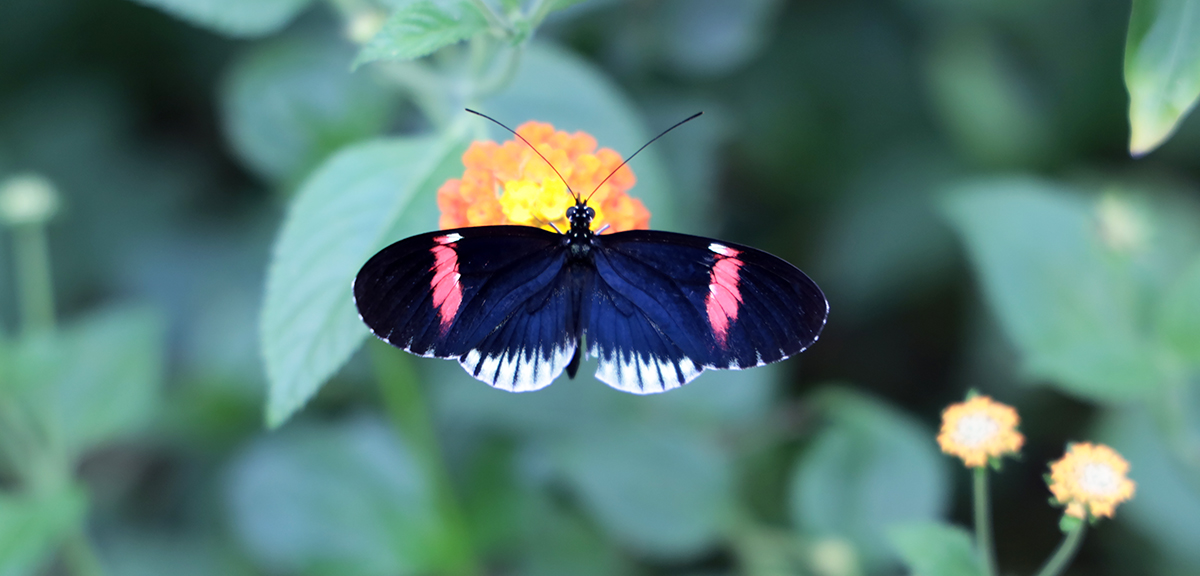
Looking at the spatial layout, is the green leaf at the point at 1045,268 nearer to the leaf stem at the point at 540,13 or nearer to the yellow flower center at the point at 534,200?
the yellow flower center at the point at 534,200

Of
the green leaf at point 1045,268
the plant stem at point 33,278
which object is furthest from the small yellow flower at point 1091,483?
the plant stem at point 33,278

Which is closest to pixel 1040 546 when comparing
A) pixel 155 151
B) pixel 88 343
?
pixel 88 343

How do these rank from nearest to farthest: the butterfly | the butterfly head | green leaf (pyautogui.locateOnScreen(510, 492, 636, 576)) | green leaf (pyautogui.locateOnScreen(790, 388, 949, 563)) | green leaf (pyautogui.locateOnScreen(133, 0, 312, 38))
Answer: the butterfly → the butterfly head → green leaf (pyautogui.locateOnScreen(133, 0, 312, 38)) → green leaf (pyautogui.locateOnScreen(790, 388, 949, 563)) → green leaf (pyautogui.locateOnScreen(510, 492, 636, 576))

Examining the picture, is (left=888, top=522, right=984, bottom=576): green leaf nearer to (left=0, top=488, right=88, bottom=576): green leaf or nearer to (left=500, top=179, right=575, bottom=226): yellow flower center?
(left=500, top=179, right=575, bottom=226): yellow flower center

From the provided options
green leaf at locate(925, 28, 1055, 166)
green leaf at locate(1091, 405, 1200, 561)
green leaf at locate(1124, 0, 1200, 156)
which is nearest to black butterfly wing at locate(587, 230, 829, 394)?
green leaf at locate(1124, 0, 1200, 156)

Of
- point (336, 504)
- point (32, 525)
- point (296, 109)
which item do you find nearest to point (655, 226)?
point (296, 109)

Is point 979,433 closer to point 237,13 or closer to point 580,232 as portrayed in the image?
point 580,232

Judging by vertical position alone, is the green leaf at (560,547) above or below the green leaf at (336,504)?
above
